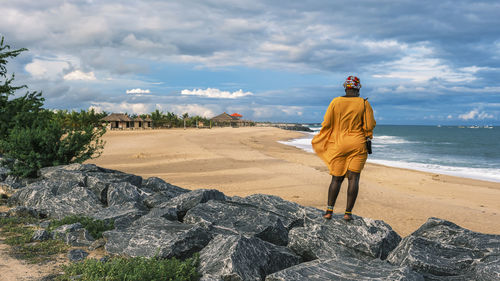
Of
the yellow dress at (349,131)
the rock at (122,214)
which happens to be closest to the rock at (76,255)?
the rock at (122,214)

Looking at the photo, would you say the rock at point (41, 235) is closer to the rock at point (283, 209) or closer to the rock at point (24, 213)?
the rock at point (24, 213)

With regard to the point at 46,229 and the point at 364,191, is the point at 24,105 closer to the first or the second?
the point at 46,229

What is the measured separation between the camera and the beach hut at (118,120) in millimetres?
84744

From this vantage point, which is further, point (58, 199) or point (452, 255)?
point (58, 199)

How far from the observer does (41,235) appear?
712cm

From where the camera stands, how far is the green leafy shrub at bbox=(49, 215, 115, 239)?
23.9 feet

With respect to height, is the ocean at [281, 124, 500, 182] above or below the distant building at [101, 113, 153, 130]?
below

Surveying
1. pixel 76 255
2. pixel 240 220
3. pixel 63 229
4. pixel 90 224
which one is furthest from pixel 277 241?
pixel 63 229

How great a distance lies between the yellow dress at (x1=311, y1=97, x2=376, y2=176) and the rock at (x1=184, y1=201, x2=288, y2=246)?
148cm

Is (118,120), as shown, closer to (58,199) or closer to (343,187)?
(343,187)

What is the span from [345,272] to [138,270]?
8.42 ft

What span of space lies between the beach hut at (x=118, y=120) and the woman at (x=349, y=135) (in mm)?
83866

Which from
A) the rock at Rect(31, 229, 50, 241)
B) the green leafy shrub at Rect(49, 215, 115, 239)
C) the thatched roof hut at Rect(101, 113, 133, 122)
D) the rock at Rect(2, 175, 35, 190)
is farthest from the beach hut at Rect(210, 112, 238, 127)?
the rock at Rect(31, 229, 50, 241)

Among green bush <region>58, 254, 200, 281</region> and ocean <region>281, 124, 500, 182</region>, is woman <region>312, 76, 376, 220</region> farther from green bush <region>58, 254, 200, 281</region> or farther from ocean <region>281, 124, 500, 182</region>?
ocean <region>281, 124, 500, 182</region>
